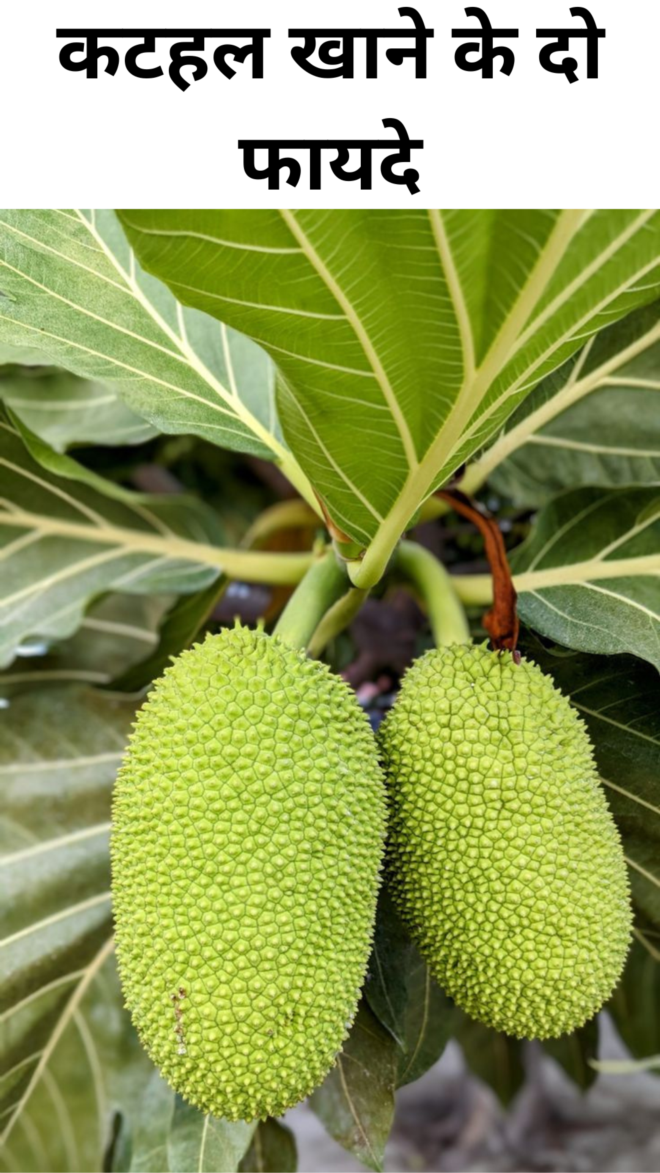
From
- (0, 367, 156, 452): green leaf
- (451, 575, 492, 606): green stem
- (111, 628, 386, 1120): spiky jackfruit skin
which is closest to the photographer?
(111, 628, 386, 1120): spiky jackfruit skin

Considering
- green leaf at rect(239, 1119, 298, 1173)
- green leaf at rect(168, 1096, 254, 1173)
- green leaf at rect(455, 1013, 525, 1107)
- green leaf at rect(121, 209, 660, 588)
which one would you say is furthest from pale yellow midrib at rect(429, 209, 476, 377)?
green leaf at rect(455, 1013, 525, 1107)

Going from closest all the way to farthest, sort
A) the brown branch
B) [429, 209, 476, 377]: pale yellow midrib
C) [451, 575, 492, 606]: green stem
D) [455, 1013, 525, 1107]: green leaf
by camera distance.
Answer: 1. [429, 209, 476, 377]: pale yellow midrib
2. the brown branch
3. [451, 575, 492, 606]: green stem
4. [455, 1013, 525, 1107]: green leaf

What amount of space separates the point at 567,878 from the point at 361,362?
28 cm

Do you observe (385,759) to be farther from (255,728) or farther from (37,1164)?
(37,1164)

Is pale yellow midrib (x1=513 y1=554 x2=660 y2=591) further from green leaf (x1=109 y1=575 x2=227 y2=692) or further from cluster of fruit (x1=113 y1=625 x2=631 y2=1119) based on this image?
green leaf (x1=109 y1=575 x2=227 y2=692)

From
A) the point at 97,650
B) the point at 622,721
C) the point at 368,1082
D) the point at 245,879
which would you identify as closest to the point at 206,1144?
the point at 368,1082

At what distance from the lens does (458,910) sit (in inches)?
20.2

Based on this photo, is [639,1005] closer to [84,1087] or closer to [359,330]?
[84,1087]

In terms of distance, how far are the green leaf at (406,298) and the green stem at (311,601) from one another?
14 cm

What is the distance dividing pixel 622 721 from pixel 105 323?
387 millimetres

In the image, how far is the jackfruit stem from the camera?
616mm

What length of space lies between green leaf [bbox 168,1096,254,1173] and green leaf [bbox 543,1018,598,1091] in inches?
14.6

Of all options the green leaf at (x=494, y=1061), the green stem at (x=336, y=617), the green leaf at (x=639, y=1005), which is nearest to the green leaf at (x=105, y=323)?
the green stem at (x=336, y=617)

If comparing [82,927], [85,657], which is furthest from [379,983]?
[85,657]
